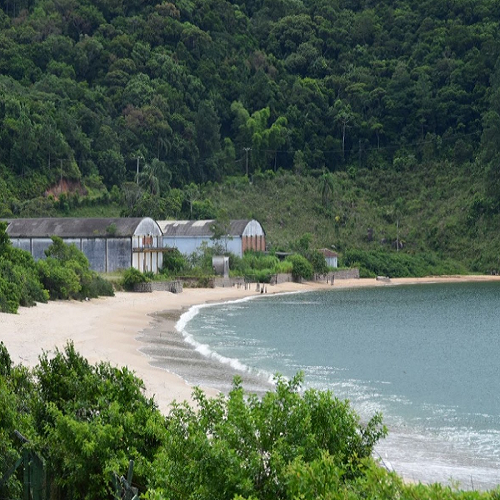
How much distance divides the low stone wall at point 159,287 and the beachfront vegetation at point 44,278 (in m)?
4.20

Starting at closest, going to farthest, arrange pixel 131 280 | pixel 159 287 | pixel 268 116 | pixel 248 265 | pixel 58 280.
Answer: pixel 58 280 < pixel 131 280 < pixel 159 287 < pixel 248 265 < pixel 268 116

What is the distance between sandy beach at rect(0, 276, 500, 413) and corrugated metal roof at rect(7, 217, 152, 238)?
647cm

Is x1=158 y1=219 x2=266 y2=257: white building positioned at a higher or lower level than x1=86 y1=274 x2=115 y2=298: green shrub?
higher

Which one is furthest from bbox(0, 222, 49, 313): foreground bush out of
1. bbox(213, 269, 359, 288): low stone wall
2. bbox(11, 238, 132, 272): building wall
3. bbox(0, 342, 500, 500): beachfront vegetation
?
bbox(0, 342, 500, 500): beachfront vegetation

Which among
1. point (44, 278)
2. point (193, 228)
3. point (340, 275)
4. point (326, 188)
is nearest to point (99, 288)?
point (44, 278)

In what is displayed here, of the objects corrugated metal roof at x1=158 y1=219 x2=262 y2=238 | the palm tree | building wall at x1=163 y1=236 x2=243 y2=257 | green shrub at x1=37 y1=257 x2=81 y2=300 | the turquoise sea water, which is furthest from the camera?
the palm tree

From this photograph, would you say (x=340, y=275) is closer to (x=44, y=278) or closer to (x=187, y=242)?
(x=187, y=242)

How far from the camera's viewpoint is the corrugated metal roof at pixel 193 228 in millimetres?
74188

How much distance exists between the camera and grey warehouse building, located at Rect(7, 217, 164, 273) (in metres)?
64.6

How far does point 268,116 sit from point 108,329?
3461 inches

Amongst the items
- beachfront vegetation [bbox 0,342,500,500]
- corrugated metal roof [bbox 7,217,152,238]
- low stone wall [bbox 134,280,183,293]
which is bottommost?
low stone wall [bbox 134,280,183,293]

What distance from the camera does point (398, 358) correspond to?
36.1m

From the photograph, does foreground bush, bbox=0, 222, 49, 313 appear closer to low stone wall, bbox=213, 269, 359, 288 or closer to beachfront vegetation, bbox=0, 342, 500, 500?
low stone wall, bbox=213, 269, 359, 288

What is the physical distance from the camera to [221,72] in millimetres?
131125
